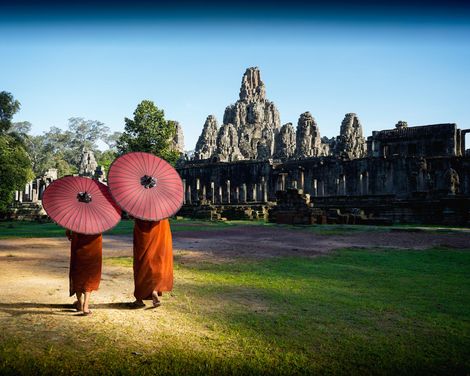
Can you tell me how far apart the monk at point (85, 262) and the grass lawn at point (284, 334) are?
2.24 ft

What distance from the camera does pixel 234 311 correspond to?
4.34 m

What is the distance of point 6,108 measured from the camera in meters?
32.3

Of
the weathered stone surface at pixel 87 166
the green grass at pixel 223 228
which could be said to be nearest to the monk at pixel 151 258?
the green grass at pixel 223 228

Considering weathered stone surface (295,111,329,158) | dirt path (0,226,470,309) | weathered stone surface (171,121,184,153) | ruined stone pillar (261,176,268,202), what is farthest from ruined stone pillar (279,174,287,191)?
weathered stone surface (171,121,184,153)

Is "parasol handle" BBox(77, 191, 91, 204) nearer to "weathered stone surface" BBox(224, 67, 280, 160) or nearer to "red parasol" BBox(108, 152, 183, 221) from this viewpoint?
"red parasol" BBox(108, 152, 183, 221)

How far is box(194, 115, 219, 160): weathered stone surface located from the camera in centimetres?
6425

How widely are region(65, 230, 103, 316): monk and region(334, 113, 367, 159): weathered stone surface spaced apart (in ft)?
117

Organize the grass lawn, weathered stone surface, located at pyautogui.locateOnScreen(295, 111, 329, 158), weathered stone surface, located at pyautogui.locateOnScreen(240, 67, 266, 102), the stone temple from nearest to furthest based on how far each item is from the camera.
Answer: the grass lawn → the stone temple → weathered stone surface, located at pyautogui.locateOnScreen(295, 111, 329, 158) → weathered stone surface, located at pyautogui.locateOnScreen(240, 67, 266, 102)

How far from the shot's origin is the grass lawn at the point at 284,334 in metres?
2.88

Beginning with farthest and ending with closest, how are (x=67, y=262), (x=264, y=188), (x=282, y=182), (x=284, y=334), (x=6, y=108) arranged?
1. (x=264, y=188)
2. (x=282, y=182)
3. (x=6, y=108)
4. (x=67, y=262)
5. (x=284, y=334)

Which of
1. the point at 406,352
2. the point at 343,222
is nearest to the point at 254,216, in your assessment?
the point at 343,222

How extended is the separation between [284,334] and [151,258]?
1.92 meters

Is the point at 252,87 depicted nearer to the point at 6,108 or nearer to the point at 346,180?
the point at 346,180

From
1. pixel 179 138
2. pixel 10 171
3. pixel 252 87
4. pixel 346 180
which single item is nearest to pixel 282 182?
pixel 346 180
